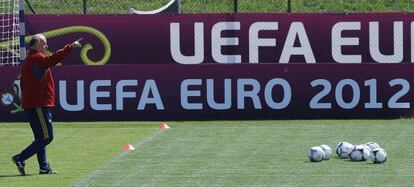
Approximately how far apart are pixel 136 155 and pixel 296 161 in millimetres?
2478

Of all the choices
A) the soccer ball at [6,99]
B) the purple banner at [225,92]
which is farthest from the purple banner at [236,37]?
the soccer ball at [6,99]

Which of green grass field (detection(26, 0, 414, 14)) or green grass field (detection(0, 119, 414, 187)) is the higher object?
green grass field (detection(26, 0, 414, 14))

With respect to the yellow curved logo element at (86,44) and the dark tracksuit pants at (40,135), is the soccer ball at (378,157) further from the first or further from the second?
the yellow curved logo element at (86,44)

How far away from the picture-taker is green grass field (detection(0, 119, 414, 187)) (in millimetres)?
14492

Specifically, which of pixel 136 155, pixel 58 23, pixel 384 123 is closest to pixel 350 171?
pixel 136 155

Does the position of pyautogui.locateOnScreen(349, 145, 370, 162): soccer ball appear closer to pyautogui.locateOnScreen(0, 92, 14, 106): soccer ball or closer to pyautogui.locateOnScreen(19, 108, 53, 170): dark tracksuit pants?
pyautogui.locateOnScreen(19, 108, 53, 170): dark tracksuit pants

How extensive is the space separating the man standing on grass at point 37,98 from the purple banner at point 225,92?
8.79m

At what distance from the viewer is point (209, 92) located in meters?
24.1

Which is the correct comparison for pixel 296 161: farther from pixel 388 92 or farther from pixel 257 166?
pixel 388 92

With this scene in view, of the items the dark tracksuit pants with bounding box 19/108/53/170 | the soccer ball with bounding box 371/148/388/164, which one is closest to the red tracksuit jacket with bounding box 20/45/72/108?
the dark tracksuit pants with bounding box 19/108/53/170

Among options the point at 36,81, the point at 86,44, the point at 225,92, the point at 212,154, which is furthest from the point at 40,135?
the point at 86,44

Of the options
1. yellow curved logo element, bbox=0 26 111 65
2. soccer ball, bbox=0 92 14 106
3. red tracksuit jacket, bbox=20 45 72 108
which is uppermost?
red tracksuit jacket, bbox=20 45 72 108

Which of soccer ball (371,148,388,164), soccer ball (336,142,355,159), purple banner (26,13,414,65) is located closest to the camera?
soccer ball (371,148,388,164)

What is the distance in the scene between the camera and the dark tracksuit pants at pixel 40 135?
15.1m
